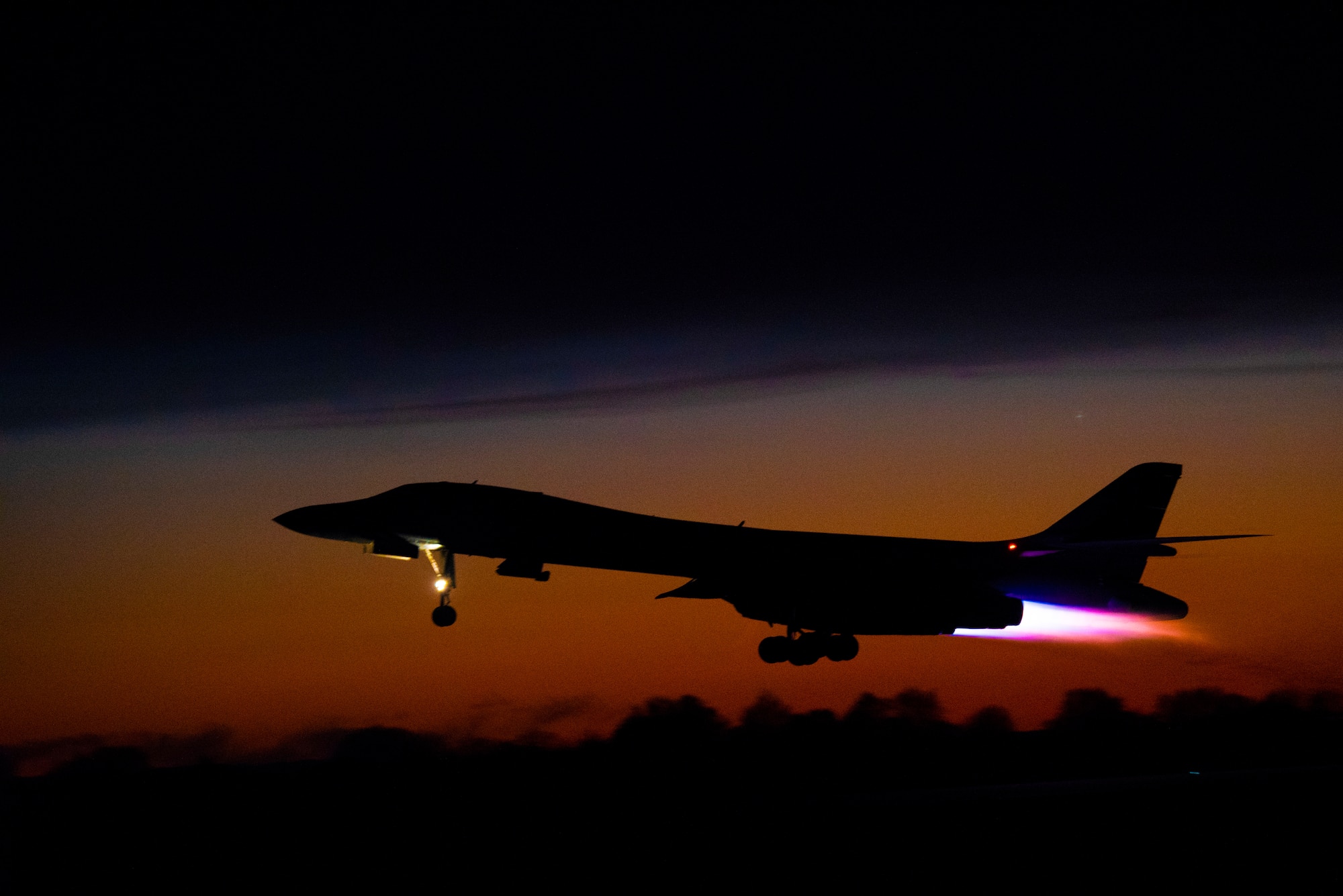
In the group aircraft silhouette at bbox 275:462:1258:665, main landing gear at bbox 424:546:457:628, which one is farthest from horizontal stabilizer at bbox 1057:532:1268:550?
main landing gear at bbox 424:546:457:628

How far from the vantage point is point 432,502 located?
116ft

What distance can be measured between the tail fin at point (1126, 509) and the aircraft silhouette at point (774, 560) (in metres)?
2.02

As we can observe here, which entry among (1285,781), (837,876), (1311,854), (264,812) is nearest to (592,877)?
(837,876)

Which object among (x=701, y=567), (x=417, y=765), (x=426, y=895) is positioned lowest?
(x=426, y=895)

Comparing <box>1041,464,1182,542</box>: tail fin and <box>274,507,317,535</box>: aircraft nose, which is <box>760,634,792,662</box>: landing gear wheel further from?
<box>274,507,317,535</box>: aircraft nose

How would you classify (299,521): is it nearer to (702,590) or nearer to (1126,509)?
(702,590)

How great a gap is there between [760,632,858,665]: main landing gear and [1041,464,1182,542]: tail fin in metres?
8.27

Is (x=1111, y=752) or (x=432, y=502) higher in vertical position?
(x=432, y=502)

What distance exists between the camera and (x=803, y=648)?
124 feet

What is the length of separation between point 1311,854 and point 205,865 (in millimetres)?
21007

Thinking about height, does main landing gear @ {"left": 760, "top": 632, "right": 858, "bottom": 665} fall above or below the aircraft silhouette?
below

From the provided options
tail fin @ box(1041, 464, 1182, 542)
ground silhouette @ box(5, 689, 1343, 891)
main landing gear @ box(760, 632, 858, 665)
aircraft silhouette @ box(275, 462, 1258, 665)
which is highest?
tail fin @ box(1041, 464, 1182, 542)

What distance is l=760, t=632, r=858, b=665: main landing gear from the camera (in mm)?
37844

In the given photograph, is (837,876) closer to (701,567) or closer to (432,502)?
(701,567)
